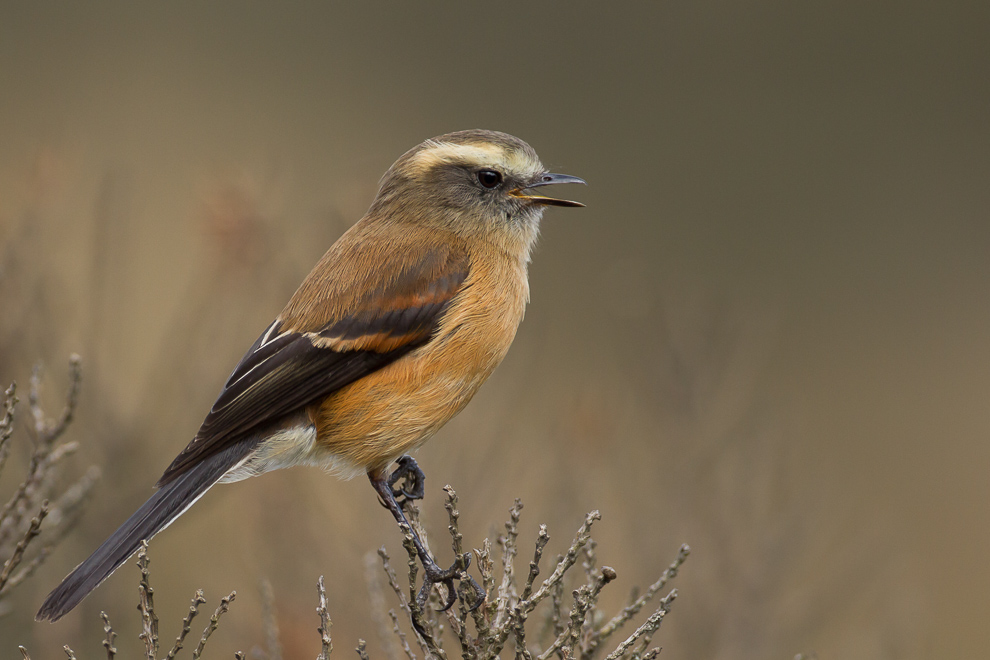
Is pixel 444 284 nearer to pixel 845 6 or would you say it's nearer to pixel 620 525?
pixel 620 525

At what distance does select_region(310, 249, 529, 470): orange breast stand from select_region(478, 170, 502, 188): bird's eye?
596 millimetres

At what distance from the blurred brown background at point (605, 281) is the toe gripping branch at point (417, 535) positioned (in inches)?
32.1

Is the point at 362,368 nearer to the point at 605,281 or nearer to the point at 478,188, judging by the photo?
the point at 478,188

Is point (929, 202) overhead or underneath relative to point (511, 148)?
overhead

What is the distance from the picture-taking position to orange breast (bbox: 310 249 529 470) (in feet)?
12.5

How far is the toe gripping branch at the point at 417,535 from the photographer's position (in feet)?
10.3

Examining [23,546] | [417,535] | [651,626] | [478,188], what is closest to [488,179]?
[478,188]

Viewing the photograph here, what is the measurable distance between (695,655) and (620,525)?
828 millimetres

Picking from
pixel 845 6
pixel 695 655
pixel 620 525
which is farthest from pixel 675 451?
pixel 845 6

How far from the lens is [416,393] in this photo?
150 inches

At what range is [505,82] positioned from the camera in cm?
1273

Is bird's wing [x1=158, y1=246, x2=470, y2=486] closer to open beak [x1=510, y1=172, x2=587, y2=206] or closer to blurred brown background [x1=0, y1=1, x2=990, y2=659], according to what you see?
open beak [x1=510, y1=172, x2=587, y2=206]

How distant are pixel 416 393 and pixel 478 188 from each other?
1.01m

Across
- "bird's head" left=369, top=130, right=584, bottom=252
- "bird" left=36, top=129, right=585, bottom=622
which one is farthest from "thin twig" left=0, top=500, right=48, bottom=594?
"bird's head" left=369, top=130, right=584, bottom=252
